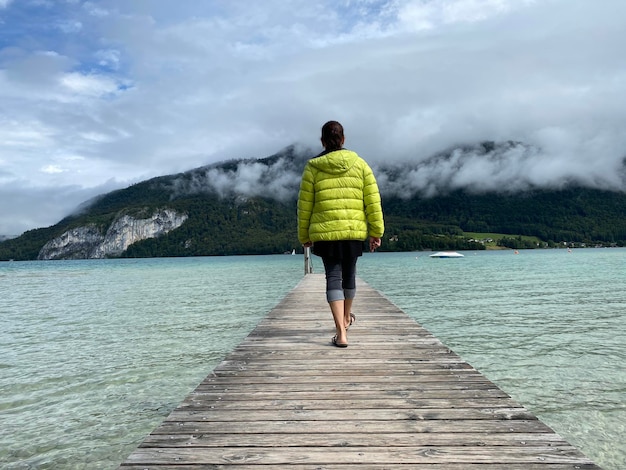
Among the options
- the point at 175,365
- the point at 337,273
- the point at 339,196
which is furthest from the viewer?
the point at 175,365

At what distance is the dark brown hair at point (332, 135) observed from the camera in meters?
5.91

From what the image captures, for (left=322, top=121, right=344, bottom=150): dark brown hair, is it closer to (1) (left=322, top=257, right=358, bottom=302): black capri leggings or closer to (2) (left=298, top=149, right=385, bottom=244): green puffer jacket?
(2) (left=298, top=149, right=385, bottom=244): green puffer jacket

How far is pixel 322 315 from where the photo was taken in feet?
33.4

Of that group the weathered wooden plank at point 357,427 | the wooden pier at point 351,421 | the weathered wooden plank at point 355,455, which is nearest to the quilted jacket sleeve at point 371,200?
the wooden pier at point 351,421

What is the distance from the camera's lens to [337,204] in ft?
18.8

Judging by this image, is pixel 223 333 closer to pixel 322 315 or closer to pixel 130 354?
pixel 130 354

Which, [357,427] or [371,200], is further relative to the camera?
[371,200]

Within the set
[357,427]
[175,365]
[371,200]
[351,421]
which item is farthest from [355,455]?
[175,365]

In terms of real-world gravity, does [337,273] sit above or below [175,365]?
above

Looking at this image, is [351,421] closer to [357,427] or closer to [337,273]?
[357,427]

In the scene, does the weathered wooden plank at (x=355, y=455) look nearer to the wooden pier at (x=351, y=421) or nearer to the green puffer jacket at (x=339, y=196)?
the wooden pier at (x=351, y=421)

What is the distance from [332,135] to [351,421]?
147 inches

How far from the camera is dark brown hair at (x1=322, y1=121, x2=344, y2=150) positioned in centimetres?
591

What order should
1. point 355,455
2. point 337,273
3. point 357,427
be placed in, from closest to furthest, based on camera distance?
point 355,455 → point 357,427 → point 337,273
